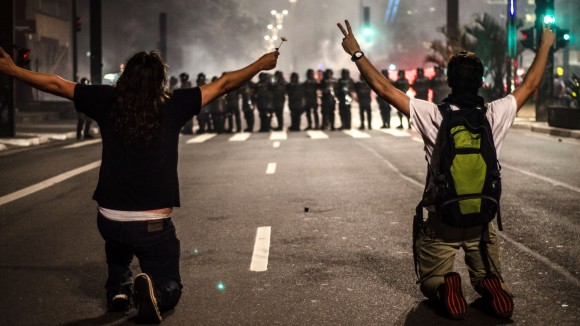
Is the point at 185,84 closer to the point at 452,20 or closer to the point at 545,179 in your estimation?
the point at 545,179

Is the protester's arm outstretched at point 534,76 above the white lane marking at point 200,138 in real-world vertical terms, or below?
above

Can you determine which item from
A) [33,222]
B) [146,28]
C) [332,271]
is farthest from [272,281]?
[146,28]

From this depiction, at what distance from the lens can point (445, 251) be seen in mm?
5695

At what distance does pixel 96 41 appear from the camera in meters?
34.5

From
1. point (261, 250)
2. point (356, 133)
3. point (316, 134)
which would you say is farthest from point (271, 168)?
point (356, 133)

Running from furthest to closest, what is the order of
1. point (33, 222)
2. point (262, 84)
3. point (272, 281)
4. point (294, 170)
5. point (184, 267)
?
1. point (262, 84)
2. point (294, 170)
3. point (33, 222)
4. point (184, 267)
5. point (272, 281)

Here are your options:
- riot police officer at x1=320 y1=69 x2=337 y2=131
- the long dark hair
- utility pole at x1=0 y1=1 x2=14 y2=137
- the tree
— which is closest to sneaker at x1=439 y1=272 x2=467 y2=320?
the long dark hair

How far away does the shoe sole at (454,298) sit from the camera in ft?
18.1

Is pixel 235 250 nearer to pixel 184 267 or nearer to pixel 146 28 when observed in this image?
pixel 184 267

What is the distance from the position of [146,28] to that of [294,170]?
236 feet

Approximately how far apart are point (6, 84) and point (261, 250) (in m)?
19.1

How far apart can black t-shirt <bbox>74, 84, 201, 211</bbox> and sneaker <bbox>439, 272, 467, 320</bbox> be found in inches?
69.7

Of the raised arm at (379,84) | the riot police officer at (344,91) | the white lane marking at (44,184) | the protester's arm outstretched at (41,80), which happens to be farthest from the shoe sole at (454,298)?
the riot police officer at (344,91)

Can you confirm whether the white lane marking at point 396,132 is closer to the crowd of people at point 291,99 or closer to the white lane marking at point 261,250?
the crowd of people at point 291,99
